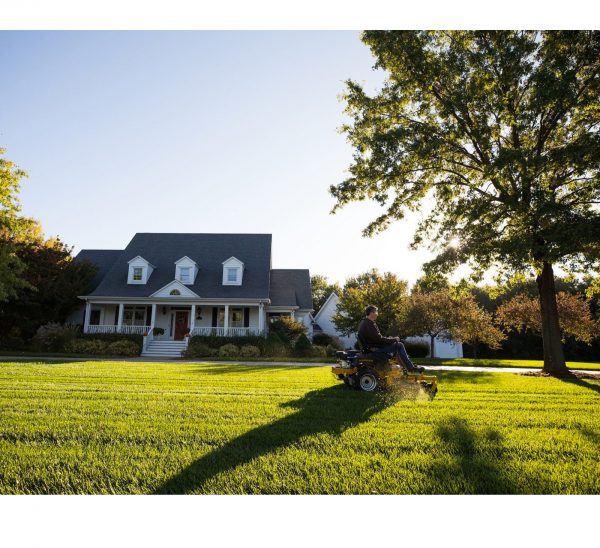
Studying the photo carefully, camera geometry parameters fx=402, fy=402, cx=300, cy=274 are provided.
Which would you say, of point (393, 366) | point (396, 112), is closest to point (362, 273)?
point (396, 112)

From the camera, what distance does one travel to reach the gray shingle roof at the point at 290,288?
103 feet

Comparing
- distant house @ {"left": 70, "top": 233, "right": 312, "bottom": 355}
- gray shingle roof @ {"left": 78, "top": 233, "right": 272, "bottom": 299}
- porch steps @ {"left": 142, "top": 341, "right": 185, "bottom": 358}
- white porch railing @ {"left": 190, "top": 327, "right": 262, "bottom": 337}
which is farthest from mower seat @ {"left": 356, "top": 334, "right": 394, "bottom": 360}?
gray shingle roof @ {"left": 78, "top": 233, "right": 272, "bottom": 299}

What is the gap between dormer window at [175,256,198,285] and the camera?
2983cm

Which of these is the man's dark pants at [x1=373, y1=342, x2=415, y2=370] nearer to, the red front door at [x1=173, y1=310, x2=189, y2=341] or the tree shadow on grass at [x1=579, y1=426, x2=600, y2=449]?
the tree shadow on grass at [x1=579, y1=426, x2=600, y2=449]

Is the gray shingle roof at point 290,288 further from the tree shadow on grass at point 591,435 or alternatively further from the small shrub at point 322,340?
the tree shadow on grass at point 591,435

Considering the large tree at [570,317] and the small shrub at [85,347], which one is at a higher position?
the large tree at [570,317]

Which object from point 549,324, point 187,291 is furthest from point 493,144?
point 187,291

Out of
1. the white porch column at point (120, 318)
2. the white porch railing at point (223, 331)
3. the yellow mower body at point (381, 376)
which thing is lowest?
the yellow mower body at point (381, 376)

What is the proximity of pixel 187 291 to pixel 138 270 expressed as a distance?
4773 mm

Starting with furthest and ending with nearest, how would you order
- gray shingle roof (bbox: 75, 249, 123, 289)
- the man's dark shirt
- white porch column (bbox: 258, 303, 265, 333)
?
gray shingle roof (bbox: 75, 249, 123, 289), white porch column (bbox: 258, 303, 265, 333), the man's dark shirt

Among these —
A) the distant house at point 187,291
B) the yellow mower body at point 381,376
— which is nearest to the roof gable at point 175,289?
the distant house at point 187,291
